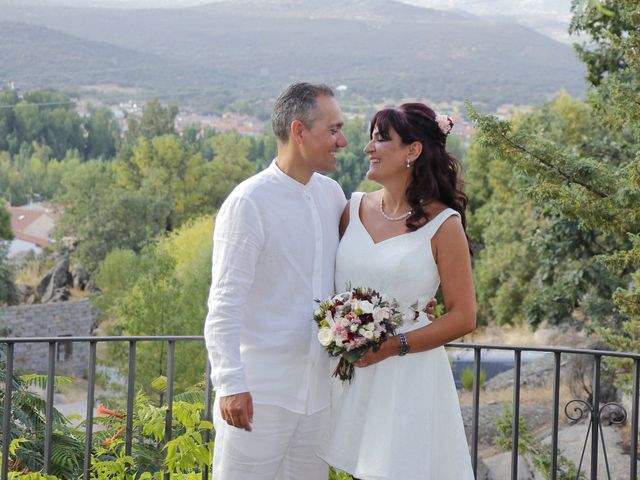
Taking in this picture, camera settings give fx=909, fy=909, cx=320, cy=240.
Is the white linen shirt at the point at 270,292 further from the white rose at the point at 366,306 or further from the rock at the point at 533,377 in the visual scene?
the rock at the point at 533,377

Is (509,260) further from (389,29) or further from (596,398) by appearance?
(389,29)

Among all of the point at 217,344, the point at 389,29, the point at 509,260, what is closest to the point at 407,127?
the point at 217,344

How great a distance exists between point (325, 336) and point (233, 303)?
0.27m

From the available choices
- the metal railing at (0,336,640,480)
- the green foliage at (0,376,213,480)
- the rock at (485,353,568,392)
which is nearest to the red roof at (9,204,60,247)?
the rock at (485,353,568,392)

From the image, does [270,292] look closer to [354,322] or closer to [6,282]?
[354,322]

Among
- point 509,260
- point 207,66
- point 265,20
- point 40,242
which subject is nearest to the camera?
point 509,260

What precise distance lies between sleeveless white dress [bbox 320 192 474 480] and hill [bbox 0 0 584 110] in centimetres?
11854

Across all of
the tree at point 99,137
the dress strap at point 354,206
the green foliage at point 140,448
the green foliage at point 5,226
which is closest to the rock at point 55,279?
the green foliage at point 5,226

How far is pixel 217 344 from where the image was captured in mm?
2461

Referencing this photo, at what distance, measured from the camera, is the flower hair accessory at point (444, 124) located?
264 centimetres

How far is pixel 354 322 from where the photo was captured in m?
2.45

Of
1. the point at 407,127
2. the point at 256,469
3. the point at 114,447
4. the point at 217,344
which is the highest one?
the point at 407,127

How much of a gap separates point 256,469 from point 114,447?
3.68ft

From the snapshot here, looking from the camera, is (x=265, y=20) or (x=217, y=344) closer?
(x=217, y=344)
